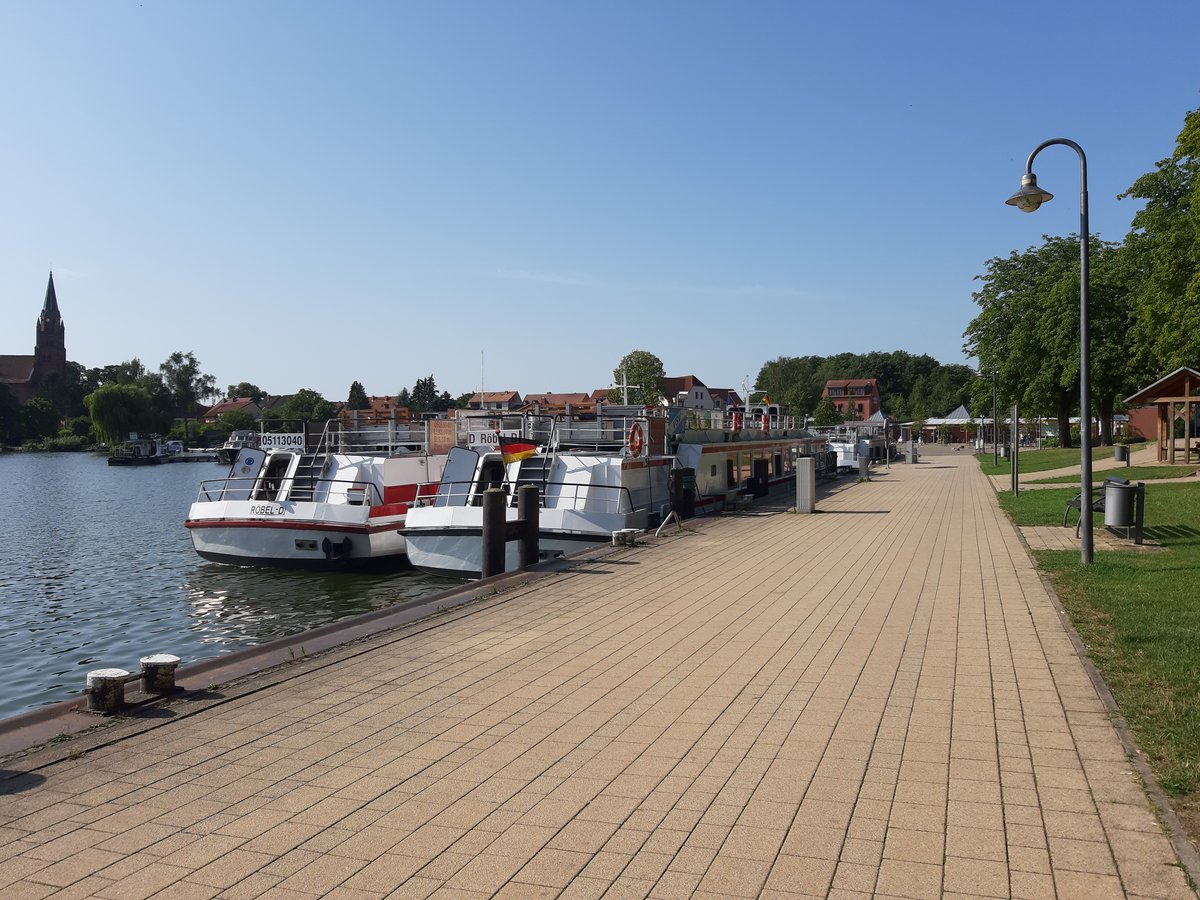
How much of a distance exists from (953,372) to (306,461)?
5468 inches

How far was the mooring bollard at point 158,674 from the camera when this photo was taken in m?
6.63

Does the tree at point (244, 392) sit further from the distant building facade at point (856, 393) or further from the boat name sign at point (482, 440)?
the boat name sign at point (482, 440)

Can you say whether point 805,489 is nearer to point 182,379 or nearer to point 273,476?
point 273,476

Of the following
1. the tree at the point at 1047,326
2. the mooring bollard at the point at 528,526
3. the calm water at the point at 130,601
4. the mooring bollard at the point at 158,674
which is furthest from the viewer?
the tree at the point at 1047,326

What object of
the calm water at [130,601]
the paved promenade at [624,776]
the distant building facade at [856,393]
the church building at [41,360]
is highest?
the church building at [41,360]

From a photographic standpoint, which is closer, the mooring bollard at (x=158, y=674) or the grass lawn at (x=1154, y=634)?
the grass lawn at (x=1154, y=634)

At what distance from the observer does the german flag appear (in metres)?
18.5

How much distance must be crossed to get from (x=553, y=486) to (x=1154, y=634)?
39.6 ft

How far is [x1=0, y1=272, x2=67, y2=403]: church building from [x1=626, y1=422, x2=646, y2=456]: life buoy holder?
168 m

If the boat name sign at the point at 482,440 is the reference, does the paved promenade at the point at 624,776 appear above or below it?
below

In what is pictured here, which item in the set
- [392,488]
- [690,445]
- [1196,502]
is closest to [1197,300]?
[1196,502]

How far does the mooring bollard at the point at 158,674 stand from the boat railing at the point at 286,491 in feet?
45.3

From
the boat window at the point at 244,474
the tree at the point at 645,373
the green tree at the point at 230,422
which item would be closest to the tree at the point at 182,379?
the green tree at the point at 230,422

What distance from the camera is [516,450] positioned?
18516 millimetres
